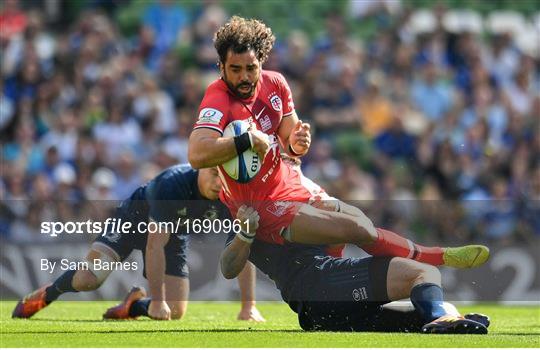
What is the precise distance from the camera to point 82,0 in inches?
845

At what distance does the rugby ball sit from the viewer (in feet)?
31.1

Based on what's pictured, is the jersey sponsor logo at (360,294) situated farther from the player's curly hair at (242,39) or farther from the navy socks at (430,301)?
the player's curly hair at (242,39)

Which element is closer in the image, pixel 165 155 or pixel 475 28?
pixel 165 155

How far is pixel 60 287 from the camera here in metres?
11.4

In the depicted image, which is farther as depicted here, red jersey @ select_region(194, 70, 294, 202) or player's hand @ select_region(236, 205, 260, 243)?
red jersey @ select_region(194, 70, 294, 202)

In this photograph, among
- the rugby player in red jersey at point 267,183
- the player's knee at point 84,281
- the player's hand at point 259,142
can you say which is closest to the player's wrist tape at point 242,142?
the player's hand at point 259,142

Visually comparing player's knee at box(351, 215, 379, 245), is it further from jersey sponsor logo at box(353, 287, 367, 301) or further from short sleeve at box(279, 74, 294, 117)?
short sleeve at box(279, 74, 294, 117)

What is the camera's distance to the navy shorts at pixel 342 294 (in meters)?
9.38

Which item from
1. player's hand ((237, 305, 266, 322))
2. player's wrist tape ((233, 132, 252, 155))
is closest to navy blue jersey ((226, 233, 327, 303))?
player's wrist tape ((233, 132, 252, 155))

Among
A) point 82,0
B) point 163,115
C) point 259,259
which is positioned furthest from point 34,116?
point 259,259

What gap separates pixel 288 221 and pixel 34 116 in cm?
960

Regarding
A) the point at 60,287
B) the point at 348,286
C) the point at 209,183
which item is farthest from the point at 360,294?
the point at 60,287

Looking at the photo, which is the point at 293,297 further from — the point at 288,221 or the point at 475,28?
the point at 475,28

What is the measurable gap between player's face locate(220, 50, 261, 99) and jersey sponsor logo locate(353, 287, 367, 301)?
70.1 inches
